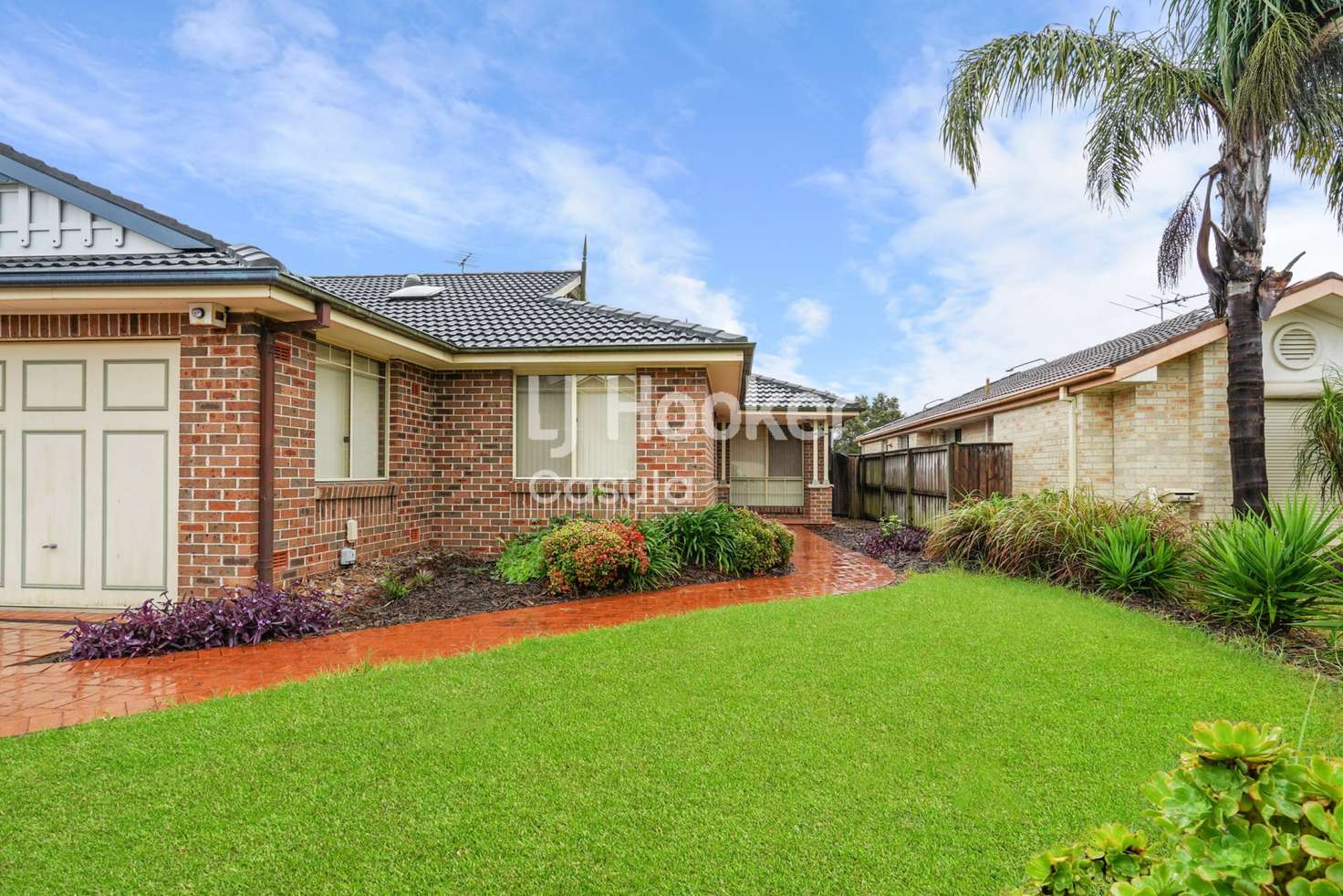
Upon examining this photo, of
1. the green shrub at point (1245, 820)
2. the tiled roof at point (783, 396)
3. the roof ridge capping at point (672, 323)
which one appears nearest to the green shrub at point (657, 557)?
the roof ridge capping at point (672, 323)

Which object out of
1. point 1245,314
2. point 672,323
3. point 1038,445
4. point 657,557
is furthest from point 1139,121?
point 657,557

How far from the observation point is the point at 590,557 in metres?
7.68

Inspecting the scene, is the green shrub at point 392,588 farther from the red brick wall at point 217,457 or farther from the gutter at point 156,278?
the gutter at point 156,278

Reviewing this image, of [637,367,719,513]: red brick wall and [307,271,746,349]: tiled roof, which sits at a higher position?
[307,271,746,349]: tiled roof

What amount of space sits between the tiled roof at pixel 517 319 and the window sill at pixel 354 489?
7.16ft

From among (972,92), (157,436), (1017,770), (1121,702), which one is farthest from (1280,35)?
(157,436)

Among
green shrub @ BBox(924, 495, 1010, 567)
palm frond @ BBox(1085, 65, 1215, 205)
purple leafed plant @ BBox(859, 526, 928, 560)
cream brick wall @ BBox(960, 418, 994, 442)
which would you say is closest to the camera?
palm frond @ BBox(1085, 65, 1215, 205)

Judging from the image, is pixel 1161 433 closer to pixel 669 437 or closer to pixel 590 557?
pixel 669 437

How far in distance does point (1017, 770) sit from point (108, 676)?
6218 mm

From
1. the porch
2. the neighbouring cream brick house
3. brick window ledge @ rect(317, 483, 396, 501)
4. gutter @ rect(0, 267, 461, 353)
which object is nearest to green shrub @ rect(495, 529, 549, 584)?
brick window ledge @ rect(317, 483, 396, 501)

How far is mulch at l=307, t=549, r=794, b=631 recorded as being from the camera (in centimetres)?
685

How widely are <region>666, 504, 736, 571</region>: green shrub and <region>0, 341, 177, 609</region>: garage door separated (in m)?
5.96

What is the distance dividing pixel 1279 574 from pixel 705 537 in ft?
20.2

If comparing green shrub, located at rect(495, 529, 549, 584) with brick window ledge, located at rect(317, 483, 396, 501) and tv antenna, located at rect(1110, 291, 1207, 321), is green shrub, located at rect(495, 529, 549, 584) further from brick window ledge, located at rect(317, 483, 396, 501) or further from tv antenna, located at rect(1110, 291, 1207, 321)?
tv antenna, located at rect(1110, 291, 1207, 321)
